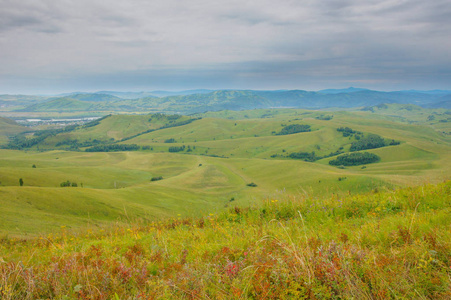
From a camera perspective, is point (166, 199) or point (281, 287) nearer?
point (281, 287)

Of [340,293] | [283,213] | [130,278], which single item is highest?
[340,293]

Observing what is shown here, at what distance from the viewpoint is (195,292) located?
377 centimetres

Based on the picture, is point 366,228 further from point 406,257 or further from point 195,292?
point 195,292

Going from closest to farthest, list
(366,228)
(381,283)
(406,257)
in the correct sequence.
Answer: (381,283) → (406,257) → (366,228)

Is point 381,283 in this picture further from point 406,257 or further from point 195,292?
point 195,292

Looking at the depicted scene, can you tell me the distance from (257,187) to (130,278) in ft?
477

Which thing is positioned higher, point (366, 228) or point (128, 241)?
point (366, 228)

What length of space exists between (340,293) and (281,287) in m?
0.84

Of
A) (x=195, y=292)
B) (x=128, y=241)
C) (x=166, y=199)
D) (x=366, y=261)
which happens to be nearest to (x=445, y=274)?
(x=366, y=261)

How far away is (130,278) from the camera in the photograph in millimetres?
4430

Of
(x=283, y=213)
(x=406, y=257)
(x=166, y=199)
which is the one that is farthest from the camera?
(x=166, y=199)

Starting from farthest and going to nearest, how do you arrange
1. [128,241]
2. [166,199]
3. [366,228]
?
1. [166,199]
2. [128,241]
3. [366,228]

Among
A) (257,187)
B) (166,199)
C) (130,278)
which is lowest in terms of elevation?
(257,187)

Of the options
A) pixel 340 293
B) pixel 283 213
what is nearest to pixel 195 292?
pixel 340 293
